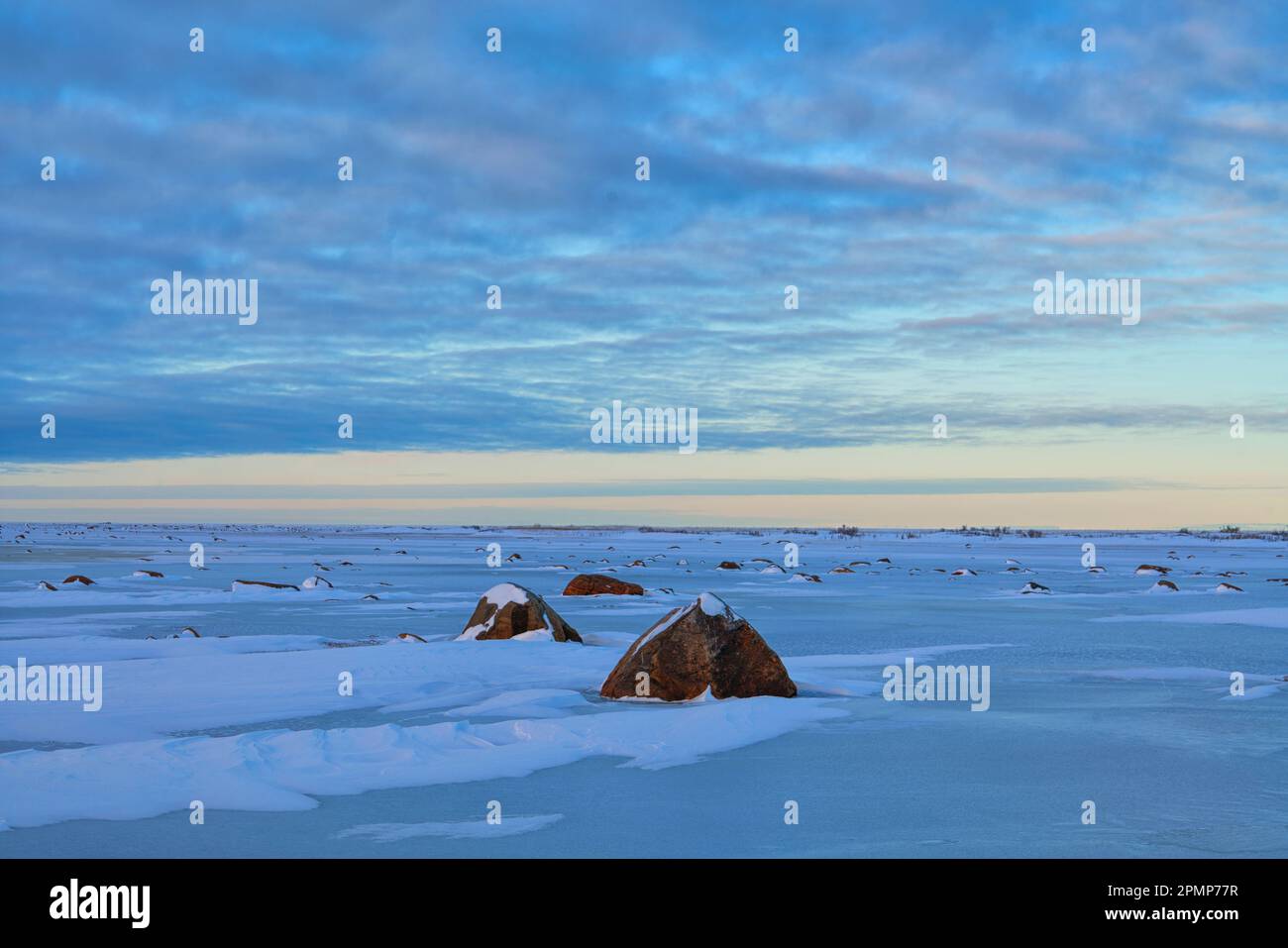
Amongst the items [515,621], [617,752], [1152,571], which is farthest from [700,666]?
[1152,571]

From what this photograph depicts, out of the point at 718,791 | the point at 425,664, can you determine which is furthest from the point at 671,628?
the point at 718,791

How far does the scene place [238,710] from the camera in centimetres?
1066

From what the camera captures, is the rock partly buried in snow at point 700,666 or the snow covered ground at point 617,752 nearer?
the snow covered ground at point 617,752

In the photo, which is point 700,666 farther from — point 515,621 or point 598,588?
point 598,588

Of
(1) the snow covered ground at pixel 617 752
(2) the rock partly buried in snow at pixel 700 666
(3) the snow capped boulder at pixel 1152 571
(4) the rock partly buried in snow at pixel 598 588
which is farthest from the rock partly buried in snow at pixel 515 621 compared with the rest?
(3) the snow capped boulder at pixel 1152 571

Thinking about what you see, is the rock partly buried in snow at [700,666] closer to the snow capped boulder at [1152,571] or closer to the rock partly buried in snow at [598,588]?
the rock partly buried in snow at [598,588]

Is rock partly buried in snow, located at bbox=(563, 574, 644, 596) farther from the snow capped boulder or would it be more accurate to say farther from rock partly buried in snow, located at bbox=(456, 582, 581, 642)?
the snow capped boulder

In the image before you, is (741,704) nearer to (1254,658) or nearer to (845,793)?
(845,793)

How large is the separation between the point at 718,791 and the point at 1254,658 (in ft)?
36.7

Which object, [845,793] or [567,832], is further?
[845,793]

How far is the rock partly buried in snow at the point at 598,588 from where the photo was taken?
29.7m

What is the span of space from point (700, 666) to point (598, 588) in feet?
59.9

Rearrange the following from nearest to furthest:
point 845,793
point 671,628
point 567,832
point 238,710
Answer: point 567,832 < point 845,793 < point 238,710 < point 671,628

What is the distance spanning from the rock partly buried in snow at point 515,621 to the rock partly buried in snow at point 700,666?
457 cm
